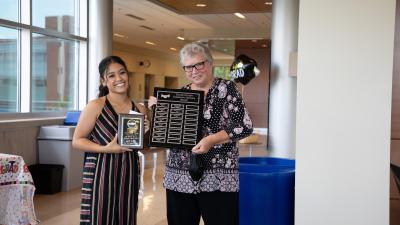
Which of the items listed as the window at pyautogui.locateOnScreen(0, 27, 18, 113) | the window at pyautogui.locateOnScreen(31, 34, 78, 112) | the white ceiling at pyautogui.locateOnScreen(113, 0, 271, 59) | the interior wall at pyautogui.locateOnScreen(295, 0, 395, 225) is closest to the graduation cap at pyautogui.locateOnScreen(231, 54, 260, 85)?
the window at pyautogui.locateOnScreen(31, 34, 78, 112)

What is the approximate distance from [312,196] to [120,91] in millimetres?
1202

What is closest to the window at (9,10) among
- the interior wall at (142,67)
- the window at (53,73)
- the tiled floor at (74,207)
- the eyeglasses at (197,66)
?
the window at (53,73)

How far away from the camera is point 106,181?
282 cm

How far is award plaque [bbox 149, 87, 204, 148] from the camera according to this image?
2.61 metres

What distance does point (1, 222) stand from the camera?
396 cm

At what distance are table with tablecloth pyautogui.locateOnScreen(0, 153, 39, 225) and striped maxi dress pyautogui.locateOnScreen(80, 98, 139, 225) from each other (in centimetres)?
125

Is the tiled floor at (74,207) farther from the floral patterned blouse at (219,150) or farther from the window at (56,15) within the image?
the floral patterned blouse at (219,150)

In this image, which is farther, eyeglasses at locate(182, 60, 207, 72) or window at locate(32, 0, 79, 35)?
window at locate(32, 0, 79, 35)

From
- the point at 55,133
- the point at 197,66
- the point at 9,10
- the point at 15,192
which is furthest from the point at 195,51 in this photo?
the point at 9,10

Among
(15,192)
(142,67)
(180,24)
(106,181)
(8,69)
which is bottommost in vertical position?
(15,192)

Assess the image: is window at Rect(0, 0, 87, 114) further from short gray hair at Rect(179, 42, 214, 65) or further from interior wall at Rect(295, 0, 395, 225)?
interior wall at Rect(295, 0, 395, 225)

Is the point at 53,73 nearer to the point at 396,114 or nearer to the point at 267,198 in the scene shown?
the point at 267,198

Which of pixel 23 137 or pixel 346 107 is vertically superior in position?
pixel 346 107

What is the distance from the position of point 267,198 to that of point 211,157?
4.10 feet
